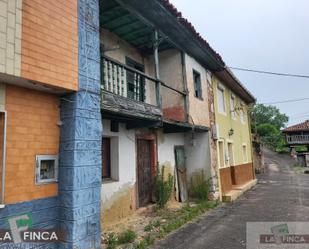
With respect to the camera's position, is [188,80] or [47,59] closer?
[47,59]

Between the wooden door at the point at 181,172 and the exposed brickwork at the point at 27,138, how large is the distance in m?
6.37

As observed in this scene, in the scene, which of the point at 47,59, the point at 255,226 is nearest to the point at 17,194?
the point at 47,59

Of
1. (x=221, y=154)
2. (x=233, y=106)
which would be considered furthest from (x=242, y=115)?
(x=221, y=154)

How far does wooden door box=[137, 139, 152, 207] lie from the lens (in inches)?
325

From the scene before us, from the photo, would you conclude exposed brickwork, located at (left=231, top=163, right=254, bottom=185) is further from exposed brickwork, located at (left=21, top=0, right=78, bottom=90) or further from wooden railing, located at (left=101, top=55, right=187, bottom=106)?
exposed brickwork, located at (left=21, top=0, right=78, bottom=90)

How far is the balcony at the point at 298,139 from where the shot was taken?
44500 mm

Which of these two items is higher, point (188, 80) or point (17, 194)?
point (188, 80)

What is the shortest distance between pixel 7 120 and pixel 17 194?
3.46 ft

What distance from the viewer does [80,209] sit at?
434 centimetres

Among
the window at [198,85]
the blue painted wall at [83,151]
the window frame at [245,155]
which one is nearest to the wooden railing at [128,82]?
the blue painted wall at [83,151]

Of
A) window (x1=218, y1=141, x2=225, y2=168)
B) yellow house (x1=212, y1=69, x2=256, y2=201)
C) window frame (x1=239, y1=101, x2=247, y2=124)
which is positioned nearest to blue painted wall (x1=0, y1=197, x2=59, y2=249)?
yellow house (x1=212, y1=69, x2=256, y2=201)

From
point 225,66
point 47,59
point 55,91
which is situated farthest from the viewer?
point 225,66

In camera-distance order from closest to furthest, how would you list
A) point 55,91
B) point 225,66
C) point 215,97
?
point 55,91
point 225,66
point 215,97

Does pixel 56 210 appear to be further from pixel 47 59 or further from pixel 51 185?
pixel 47 59
